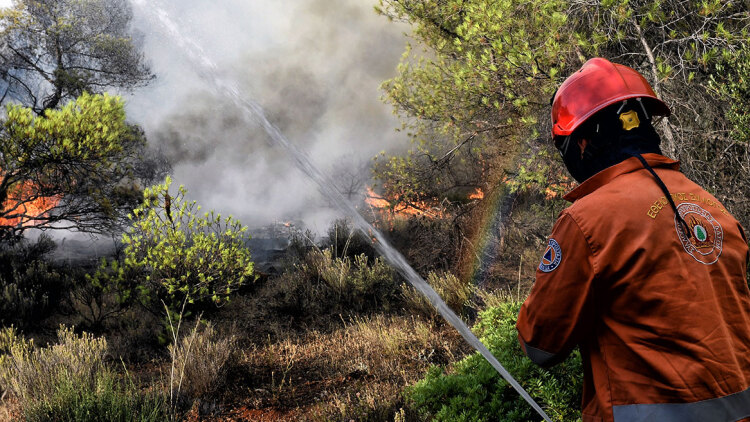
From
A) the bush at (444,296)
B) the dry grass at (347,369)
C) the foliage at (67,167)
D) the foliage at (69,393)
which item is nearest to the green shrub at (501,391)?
the dry grass at (347,369)

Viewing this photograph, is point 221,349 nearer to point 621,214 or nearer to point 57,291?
point 621,214

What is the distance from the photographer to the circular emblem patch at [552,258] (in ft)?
4.17

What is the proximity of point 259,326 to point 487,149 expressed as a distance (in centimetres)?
499

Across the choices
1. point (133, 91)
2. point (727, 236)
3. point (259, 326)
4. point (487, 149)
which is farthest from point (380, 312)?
point (133, 91)

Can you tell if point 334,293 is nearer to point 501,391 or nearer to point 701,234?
point 501,391

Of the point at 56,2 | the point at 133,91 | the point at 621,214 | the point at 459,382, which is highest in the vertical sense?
the point at 56,2

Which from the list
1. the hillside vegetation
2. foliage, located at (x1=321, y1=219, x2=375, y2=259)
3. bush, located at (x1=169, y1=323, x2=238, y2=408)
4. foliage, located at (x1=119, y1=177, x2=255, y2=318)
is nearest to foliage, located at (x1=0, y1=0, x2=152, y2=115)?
the hillside vegetation

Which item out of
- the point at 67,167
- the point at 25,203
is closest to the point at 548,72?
the point at 67,167

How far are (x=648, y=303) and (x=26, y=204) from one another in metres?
10.5

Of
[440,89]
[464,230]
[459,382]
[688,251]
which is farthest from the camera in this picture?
[464,230]

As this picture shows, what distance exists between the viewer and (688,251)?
119 centimetres

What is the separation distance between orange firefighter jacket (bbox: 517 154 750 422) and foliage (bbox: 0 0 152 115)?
1208 centimetres

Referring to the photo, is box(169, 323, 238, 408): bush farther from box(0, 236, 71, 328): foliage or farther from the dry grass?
box(0, 236, 71, 328): foliage

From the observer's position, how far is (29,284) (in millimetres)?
8039
